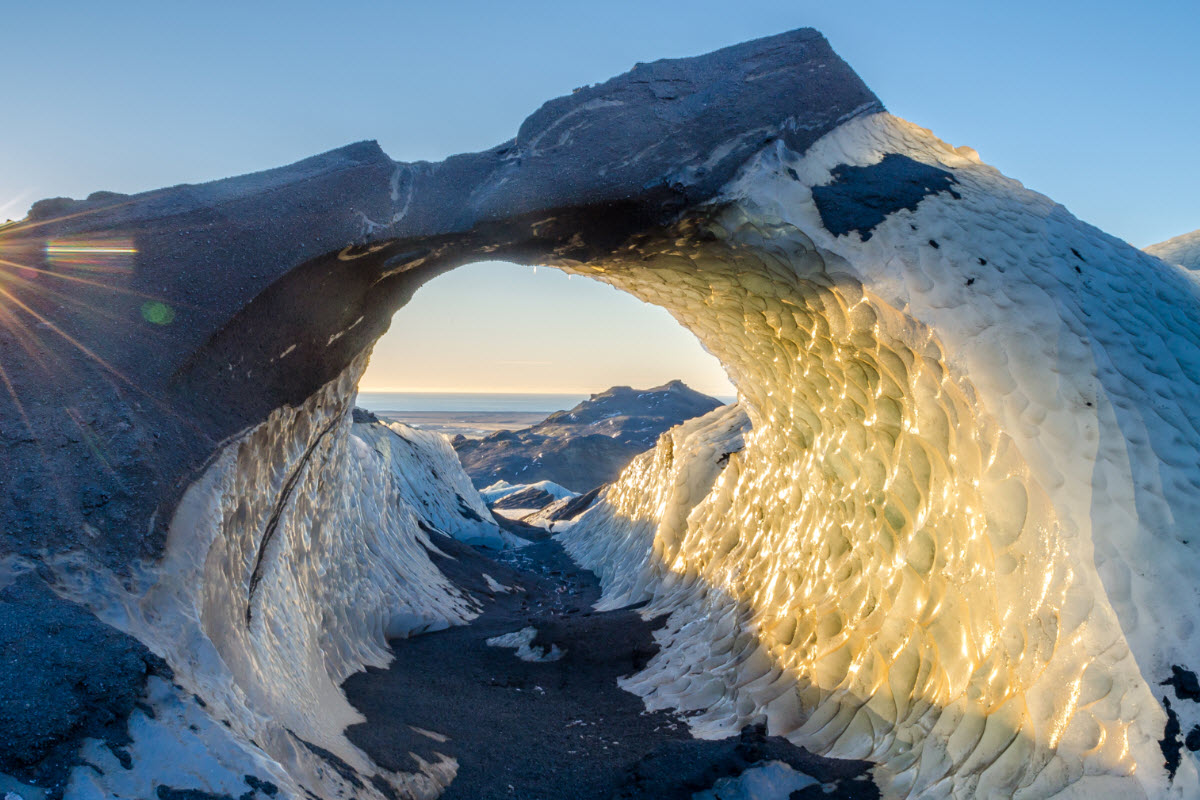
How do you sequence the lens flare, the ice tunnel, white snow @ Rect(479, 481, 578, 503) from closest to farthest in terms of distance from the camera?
the ice tunnel → the lens flare → white snow @ Rect(479, 481, 578, 503)

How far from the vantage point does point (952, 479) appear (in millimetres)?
5113

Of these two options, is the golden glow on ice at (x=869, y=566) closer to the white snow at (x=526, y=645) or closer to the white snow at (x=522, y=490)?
the white snow at (x=526, y=645)

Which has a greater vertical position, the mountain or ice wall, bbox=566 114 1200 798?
ice wall, bbox=566 114 1200 798

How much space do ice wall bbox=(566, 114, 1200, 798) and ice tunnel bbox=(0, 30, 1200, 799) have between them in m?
0.03

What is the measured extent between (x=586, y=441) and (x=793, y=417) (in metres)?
39.8

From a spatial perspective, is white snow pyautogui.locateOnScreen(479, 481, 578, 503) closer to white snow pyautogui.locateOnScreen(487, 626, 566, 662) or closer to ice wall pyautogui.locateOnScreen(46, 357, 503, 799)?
white snow pyautogui.locateOnScreen(487, 626, 566, 662)

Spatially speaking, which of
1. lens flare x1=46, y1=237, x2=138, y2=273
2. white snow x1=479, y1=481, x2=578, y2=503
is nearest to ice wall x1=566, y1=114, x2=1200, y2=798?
lens flare x1=46, y1=237, x2=138, y2=273

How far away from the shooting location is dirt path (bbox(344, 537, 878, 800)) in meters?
5.02

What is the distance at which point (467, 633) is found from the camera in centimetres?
977

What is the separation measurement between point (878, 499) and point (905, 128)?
12.4 ft

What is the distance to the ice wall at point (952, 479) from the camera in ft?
13.2

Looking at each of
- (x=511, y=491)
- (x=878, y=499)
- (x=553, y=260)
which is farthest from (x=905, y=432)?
(x=511, y=491)

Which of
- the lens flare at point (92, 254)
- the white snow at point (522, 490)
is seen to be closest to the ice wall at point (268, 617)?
the lens flare at point (92, 254)

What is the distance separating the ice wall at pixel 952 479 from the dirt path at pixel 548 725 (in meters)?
0.50
